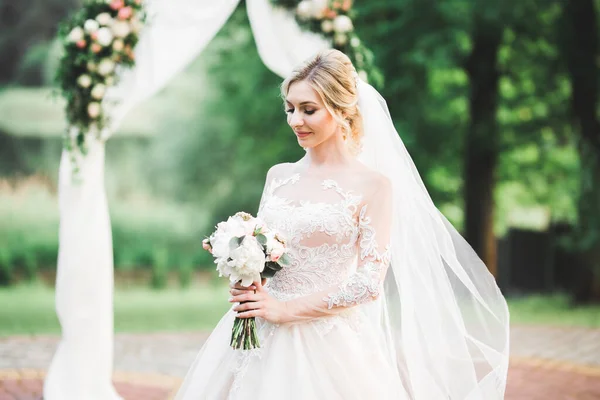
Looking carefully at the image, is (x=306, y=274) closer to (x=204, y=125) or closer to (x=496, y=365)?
(x=496, y=365)

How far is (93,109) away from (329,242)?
318cm

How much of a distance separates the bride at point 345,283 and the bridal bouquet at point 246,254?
8cm

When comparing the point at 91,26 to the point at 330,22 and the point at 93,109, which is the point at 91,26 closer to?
the point at 93,109

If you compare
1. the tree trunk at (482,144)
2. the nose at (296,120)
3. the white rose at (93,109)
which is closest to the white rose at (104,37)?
the white rose at (93,109)

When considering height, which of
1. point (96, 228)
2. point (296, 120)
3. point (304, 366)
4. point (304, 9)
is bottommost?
point (304, 366)

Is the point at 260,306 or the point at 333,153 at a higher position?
the point at 333,153

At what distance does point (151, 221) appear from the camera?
22.8 metres

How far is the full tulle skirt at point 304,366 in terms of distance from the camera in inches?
127

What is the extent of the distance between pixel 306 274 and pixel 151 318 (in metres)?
10.9

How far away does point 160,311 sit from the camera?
1489cm

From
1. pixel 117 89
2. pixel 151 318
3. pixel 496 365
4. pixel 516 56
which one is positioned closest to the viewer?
pixel 496 365

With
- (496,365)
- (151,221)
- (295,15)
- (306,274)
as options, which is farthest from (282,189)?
(151,221)

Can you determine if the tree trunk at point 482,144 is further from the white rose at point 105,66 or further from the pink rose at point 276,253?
the pink rose at point 276,253

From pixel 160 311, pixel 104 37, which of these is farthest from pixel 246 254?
pixel 160 311
